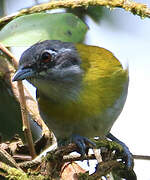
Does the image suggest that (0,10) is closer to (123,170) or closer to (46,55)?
(46,55)

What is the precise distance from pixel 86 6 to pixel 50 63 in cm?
77

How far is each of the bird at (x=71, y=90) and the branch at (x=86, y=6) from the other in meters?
0.46

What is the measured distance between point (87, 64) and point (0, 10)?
1.06 metres

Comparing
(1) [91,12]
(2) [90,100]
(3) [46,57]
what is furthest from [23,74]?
(1) [91,12]

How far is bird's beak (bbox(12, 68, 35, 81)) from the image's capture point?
3168 millimetres

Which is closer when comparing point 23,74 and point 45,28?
point 23,74

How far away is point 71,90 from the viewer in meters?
3.36

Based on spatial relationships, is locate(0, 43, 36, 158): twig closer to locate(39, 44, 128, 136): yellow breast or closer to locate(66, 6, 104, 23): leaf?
locate(39, 44, 128, 136): yellow breast

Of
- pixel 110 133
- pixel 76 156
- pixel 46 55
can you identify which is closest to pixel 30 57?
pixel 46 55

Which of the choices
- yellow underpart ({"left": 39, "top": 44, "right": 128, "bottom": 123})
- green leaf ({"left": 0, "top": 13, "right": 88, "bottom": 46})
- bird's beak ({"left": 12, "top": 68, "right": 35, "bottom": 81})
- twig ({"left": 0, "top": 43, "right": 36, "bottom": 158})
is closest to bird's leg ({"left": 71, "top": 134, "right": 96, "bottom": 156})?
yellow underpart ({"left": 39, "top": 44, "right": 128, "bottom": 123})

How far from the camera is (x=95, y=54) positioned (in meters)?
3.69

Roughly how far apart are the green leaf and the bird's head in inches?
15.8

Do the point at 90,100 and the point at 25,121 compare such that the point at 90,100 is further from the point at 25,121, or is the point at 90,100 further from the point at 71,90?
the point at 25,121

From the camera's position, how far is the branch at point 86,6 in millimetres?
3664
